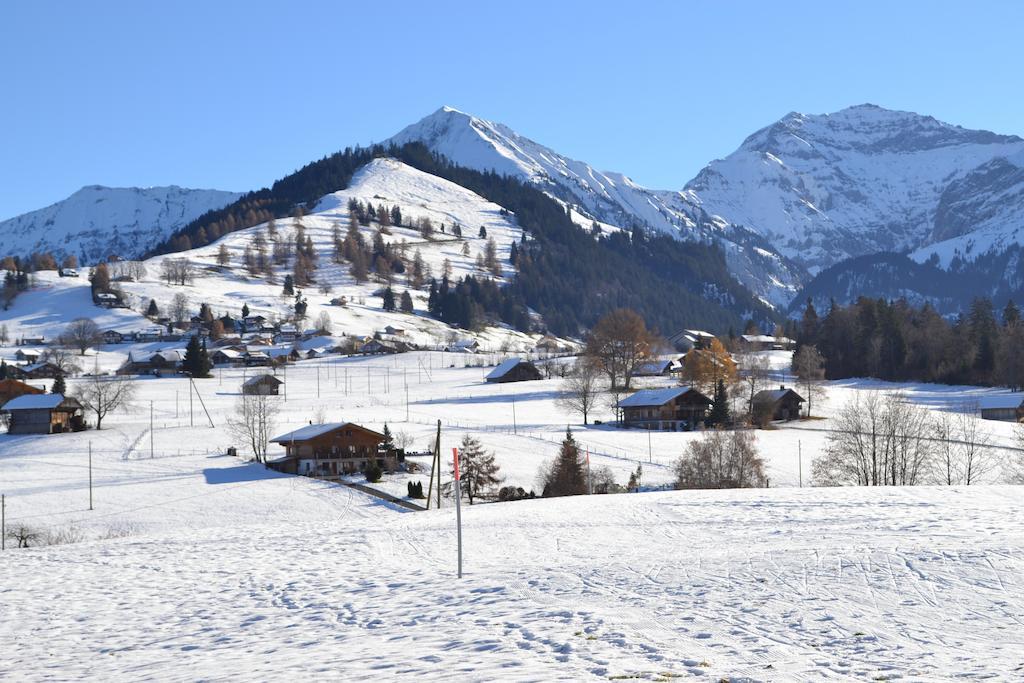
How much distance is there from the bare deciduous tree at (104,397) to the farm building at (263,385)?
54.1 feet

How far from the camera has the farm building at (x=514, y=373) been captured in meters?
128

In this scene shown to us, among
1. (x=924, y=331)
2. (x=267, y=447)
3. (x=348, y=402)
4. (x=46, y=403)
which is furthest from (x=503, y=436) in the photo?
(x=924, y=331)

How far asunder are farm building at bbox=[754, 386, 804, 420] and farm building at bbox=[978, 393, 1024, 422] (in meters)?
16.9

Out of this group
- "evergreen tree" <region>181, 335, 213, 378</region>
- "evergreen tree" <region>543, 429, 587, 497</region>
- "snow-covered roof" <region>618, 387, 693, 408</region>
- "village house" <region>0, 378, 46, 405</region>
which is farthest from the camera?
"evergreen tree" <region>181, 335, 213, 378</region>

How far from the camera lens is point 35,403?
8462cm

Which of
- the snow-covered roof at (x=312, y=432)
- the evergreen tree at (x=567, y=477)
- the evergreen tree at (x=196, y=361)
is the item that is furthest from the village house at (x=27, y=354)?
the evergreen tree at (x=567, y=477)

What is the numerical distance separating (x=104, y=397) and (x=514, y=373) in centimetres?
5539

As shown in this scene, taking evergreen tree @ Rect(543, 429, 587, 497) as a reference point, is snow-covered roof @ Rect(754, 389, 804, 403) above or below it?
above

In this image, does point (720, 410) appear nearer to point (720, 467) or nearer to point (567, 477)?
point (720, 467)

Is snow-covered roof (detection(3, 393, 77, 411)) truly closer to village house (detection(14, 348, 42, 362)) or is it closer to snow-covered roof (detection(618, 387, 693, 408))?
snow-covered roof (detection(618, 387, 693, 408))

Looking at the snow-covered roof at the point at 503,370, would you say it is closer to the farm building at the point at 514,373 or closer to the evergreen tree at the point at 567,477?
the farm building at the point at 514,373

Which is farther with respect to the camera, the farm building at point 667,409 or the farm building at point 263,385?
the farm building at point 263,385

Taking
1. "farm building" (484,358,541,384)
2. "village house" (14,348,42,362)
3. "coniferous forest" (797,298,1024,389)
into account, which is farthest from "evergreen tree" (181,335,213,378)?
"coniferous forest" (797,298,1024,389)

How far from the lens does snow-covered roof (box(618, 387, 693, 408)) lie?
9138 centimetres
